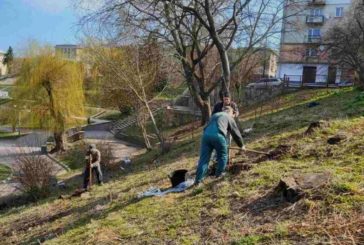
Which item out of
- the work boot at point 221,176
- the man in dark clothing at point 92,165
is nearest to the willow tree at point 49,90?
the man in dark clothing at point 92,165

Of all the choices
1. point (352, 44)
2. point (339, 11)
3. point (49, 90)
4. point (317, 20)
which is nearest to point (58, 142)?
point (49, 90)

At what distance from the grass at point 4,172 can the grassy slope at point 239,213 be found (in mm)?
14277

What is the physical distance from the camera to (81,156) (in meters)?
26.2

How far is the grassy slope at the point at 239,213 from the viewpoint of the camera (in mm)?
4828

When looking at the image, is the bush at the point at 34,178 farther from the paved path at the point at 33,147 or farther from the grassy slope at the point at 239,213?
the grassy slope at the point at 239,213

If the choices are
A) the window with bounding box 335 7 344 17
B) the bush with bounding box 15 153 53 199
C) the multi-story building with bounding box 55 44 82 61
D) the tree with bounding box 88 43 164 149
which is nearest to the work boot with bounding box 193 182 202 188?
the bush with bounding box 15 153 53 199

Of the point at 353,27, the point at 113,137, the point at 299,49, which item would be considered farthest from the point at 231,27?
the point at 299,49

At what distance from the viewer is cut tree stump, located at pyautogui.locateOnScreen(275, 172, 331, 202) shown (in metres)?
5.55

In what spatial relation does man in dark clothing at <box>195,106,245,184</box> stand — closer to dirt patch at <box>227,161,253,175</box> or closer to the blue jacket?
the blue jacket

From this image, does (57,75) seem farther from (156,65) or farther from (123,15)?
(123,15)

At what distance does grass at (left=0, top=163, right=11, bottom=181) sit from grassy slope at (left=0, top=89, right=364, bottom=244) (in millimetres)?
14277

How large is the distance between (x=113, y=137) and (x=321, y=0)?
28588mm

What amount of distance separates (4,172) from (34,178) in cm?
1119

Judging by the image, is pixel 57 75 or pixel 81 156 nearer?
pixel 81 156
